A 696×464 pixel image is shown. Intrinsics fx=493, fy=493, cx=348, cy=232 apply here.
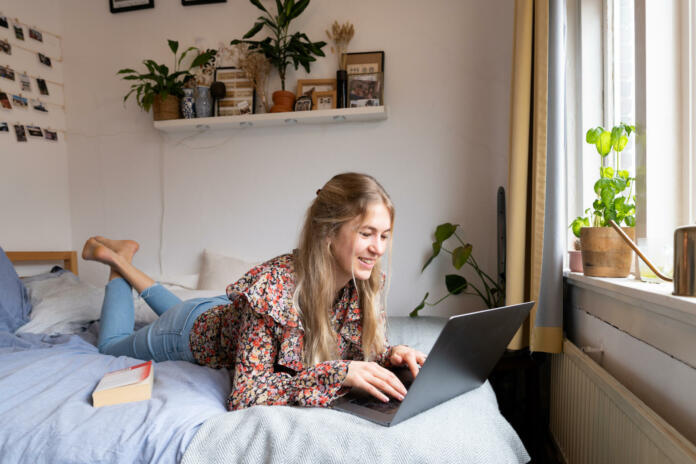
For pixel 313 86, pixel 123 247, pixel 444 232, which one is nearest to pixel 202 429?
pixel 123 247

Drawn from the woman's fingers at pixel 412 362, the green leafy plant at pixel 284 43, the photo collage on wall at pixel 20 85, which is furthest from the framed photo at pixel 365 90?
the photo collage on wall at pixel 20 85

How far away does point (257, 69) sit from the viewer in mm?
2551

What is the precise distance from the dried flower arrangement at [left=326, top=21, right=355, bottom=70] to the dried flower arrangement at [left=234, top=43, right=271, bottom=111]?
0.37 m

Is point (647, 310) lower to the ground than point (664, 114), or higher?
lower

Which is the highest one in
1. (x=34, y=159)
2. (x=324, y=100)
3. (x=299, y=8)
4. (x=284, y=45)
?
(x=299, y=8)

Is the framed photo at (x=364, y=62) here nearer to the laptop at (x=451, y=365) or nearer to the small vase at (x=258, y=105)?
the small vase at (x=258, y=105)

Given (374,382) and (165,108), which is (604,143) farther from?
(165,108)

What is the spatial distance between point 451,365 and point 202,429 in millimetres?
491

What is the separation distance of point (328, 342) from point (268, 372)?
173mm

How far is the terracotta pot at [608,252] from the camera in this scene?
1.31 metres

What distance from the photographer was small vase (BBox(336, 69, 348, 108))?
2457 mm

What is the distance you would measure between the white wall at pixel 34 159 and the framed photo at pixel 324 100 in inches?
62.9

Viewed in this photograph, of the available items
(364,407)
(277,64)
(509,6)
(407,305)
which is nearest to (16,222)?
(277,64)

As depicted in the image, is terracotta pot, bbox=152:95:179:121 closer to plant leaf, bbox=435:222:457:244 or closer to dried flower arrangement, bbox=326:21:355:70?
dried flower arrangement, bbox=326:21:355:70
